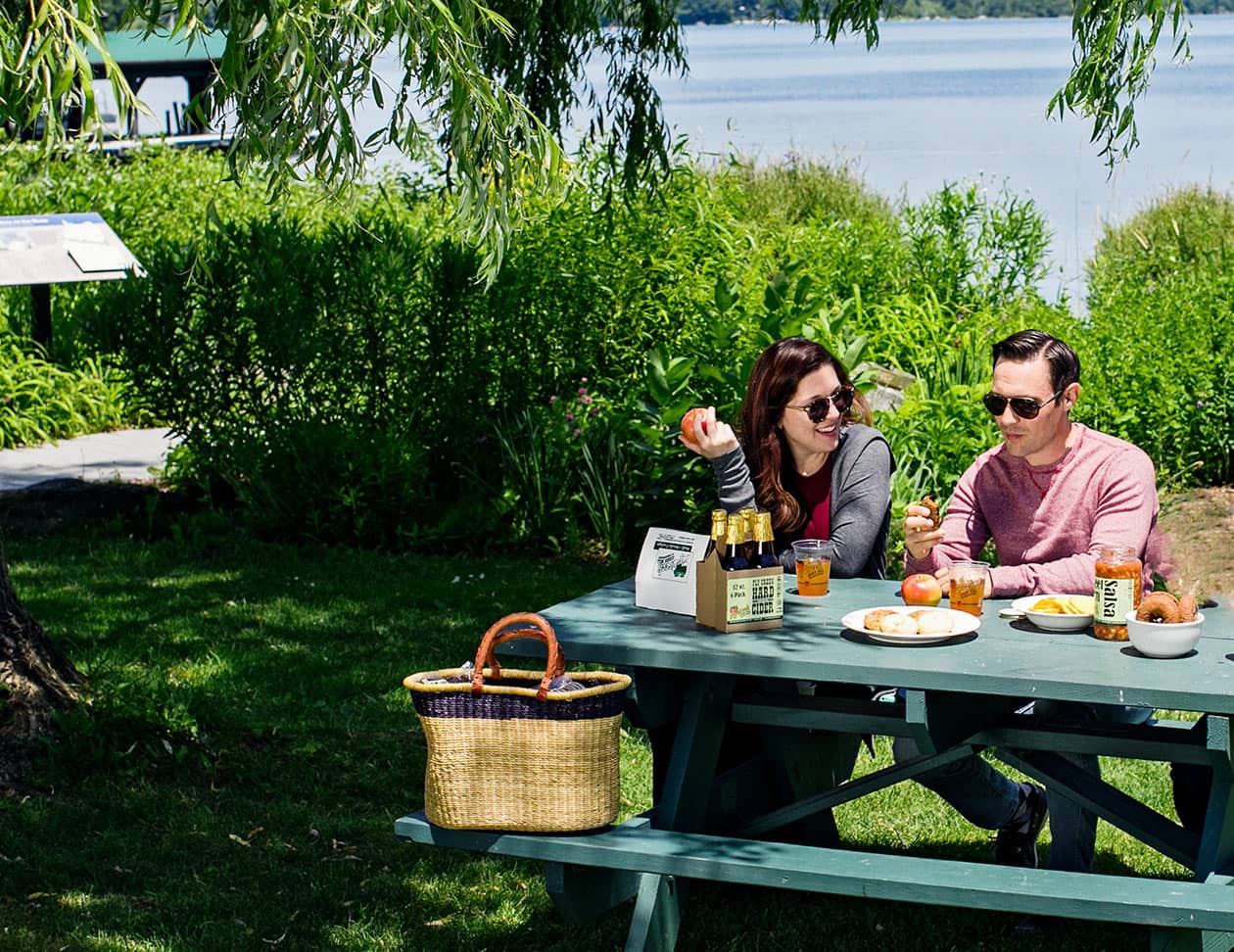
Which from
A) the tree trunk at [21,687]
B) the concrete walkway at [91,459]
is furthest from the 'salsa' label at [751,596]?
the concrete walkway at [91,459]

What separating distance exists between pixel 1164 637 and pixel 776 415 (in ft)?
4.46

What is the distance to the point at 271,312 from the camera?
294 inches

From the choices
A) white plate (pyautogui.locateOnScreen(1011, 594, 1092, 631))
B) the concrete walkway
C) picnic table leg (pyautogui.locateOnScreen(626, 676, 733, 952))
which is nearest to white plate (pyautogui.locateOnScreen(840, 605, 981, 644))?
white plate (pyautogui.locateOnScreen(1011, 594, 1092, 631))

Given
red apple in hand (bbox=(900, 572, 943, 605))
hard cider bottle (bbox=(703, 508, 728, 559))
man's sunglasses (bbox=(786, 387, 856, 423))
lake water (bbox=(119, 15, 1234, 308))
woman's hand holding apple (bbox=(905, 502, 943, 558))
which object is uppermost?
lake water (bbox=(119, 15, 1234, 308))

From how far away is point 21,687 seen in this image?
15.6 feet

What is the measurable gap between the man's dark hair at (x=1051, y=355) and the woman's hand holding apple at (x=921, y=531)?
17.3 inches

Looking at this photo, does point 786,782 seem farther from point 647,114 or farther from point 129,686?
point 647,114

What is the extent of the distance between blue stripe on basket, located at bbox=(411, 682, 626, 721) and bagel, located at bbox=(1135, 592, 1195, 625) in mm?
1085

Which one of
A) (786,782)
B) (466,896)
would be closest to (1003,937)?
(786,782)

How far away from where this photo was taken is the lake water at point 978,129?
20.3 m

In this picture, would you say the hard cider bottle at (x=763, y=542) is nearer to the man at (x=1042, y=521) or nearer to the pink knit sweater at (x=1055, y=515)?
the man at (x=1042, y=521)

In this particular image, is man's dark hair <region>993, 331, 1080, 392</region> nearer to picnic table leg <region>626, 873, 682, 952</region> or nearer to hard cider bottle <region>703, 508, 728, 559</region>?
hard cider bottle <region>703, 508, 728, 559</region>

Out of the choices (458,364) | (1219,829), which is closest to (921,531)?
(1219,829)

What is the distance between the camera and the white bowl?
3268mm
